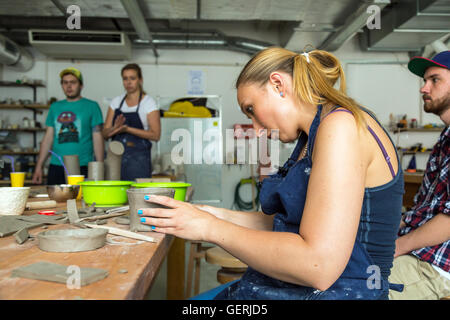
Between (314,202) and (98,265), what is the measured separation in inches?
19.2

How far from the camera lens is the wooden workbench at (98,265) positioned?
606 millimetres

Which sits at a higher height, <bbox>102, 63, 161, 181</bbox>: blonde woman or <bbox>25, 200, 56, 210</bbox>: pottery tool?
<bbox>102, 63, 161, 181</bbox>: blonde woman

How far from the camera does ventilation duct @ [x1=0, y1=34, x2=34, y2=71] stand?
5.49 metres

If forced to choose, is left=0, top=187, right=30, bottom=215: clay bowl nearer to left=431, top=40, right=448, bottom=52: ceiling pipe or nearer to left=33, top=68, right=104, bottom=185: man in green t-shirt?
left=33, top=68, right=104, bottom=185: man in green t-shirt

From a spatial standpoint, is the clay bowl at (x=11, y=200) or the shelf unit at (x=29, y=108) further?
the shelf unit at (x=29, y=108)

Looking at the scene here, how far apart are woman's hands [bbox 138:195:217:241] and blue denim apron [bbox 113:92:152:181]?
2408mm

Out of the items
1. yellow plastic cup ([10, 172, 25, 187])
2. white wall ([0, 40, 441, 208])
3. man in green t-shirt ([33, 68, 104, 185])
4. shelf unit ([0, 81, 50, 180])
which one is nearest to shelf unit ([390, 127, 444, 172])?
white wall ([0, 40, 441, 208])

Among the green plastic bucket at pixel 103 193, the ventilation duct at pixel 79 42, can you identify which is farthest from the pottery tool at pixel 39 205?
the ventilation duct at pixel 79 42

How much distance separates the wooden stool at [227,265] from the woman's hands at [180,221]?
1.00m

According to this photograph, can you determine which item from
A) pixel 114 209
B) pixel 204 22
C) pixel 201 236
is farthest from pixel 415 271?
pixel 204 22

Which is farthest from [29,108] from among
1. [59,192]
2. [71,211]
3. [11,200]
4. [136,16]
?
[71,211]

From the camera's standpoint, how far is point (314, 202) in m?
0.83

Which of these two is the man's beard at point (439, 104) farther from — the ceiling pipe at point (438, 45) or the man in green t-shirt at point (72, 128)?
the ceiling pipe at point (438, 45)
